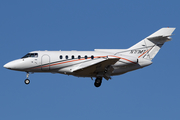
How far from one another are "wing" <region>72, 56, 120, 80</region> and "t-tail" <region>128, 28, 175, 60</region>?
365 centimetres

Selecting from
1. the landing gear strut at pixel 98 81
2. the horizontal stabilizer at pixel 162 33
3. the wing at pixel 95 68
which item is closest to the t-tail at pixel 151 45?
the horizontal stabilizer at pixel 162 33

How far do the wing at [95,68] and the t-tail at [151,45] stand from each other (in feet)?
12.0

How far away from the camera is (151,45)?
1172 inches

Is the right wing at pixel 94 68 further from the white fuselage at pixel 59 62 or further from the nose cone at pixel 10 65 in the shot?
the nose cone at pixel 10 65

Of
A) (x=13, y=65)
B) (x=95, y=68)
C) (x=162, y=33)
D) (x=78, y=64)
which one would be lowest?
(x=95, y=68)

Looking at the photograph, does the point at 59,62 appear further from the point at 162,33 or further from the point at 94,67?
the point at 162,33

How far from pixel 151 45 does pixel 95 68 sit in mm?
6593

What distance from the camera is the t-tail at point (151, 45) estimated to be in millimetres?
29453

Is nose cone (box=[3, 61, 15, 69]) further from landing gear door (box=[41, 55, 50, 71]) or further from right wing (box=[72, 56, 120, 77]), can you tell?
right wing (box=[72, 56, 120, 77])

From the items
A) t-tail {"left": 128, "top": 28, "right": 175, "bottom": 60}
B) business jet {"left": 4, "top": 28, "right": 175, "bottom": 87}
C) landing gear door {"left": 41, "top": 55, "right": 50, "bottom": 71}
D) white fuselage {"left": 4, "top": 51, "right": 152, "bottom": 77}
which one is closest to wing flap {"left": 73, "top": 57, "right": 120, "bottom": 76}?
business jet {"left": 4, "top": 28, "right": 175, "bottom": 87}

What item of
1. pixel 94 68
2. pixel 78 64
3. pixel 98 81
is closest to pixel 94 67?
pixel 94 68

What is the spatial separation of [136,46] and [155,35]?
2.19 meters

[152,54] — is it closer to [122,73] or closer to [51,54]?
[122,73]

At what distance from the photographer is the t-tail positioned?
1160 inches
